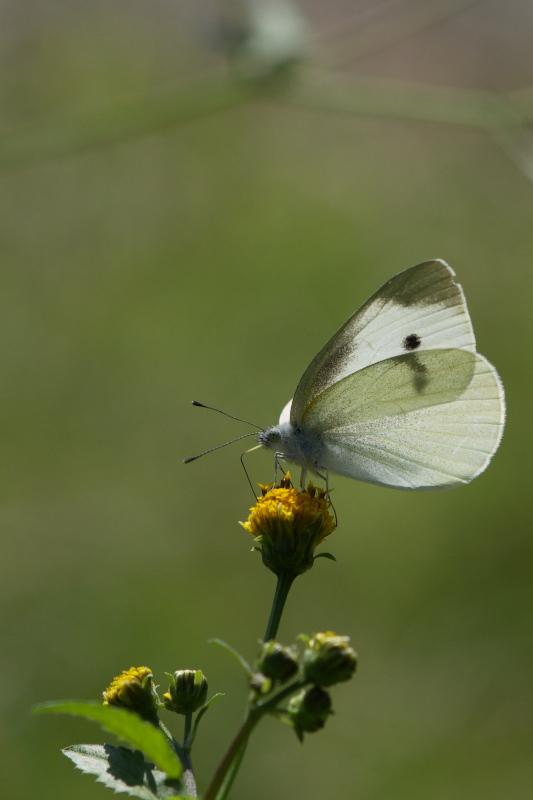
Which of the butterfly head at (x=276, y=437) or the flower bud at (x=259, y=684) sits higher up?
the butterfly head at (x=276, y=437)

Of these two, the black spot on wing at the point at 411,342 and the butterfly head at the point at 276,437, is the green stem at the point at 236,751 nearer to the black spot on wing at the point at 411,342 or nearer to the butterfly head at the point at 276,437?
the butterfly head at the point at 276,437

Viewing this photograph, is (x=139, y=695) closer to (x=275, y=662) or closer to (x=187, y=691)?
(x=187, y=691)

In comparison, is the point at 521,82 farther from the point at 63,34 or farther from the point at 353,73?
the point at 63,34

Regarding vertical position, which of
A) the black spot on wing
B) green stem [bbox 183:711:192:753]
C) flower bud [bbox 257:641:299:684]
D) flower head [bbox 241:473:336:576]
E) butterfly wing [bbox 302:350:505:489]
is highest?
the black spot on wing

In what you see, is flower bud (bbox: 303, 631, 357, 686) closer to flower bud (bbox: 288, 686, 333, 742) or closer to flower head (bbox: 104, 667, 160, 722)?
flower bud (bbox: 288, 686, 333, 742)

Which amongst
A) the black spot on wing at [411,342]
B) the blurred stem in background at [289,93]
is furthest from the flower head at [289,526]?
the blurred stem in background at [289,93]

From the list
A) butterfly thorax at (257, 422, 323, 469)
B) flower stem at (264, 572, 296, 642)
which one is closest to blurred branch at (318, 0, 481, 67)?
butterfly thorax at (257, 422, 323, 469)

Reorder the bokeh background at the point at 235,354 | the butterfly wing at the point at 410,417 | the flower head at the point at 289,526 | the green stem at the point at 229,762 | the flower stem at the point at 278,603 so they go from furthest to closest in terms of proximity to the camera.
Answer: the bokeh background at the point at 235,354 → the butterfly wing at the point at 410,417 → the flower head at the point at 289,526 → the flower stem at the point at 278,603 → the green stem at the point at 229,762

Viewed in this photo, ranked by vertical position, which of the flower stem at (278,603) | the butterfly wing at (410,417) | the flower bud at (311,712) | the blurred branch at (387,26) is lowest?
the flower bud at (311,712)
